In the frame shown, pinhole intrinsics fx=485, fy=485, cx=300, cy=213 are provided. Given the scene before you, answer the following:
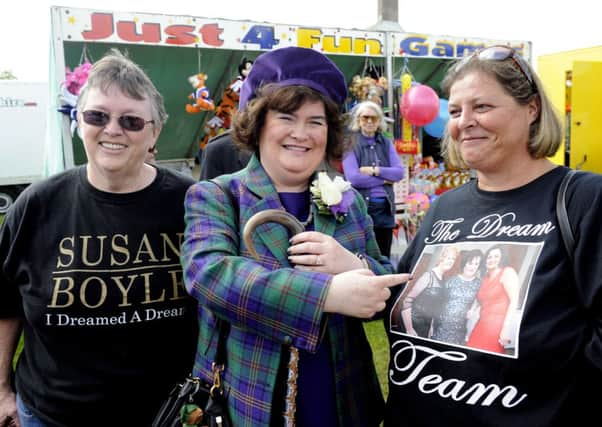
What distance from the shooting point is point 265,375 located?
1.38 m

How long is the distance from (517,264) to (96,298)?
1.33 m

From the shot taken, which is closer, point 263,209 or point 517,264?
point 517,264

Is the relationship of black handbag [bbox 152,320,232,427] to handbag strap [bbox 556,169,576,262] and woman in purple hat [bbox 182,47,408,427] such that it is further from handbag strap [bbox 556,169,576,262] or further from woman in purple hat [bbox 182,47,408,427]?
handbag strap [bbox 556,169,576,262]

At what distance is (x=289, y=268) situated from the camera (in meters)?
1.31

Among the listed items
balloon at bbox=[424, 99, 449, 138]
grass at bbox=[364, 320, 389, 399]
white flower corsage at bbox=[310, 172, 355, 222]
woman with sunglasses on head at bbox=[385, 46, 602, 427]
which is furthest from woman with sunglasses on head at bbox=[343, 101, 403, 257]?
white flower corsage at bbox=[310, 172, 355, 222]

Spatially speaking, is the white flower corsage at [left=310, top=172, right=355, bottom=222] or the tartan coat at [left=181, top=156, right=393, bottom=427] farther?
the white flower corsage at [left=310, top=172, right=355, bottom=222]

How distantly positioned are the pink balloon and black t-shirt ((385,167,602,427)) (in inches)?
190

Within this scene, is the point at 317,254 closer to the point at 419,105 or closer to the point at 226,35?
the point at 226,35

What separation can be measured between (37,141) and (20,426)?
12.9 m

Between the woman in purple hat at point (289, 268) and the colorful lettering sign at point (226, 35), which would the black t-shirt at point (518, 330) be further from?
the colorful lettering sign at point (226, 35)

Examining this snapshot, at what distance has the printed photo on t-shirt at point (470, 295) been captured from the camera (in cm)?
136

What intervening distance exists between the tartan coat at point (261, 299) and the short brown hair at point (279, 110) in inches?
4.8

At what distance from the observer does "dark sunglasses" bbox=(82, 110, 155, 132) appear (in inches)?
65.8

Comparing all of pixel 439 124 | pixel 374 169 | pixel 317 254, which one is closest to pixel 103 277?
pixel 317 254
